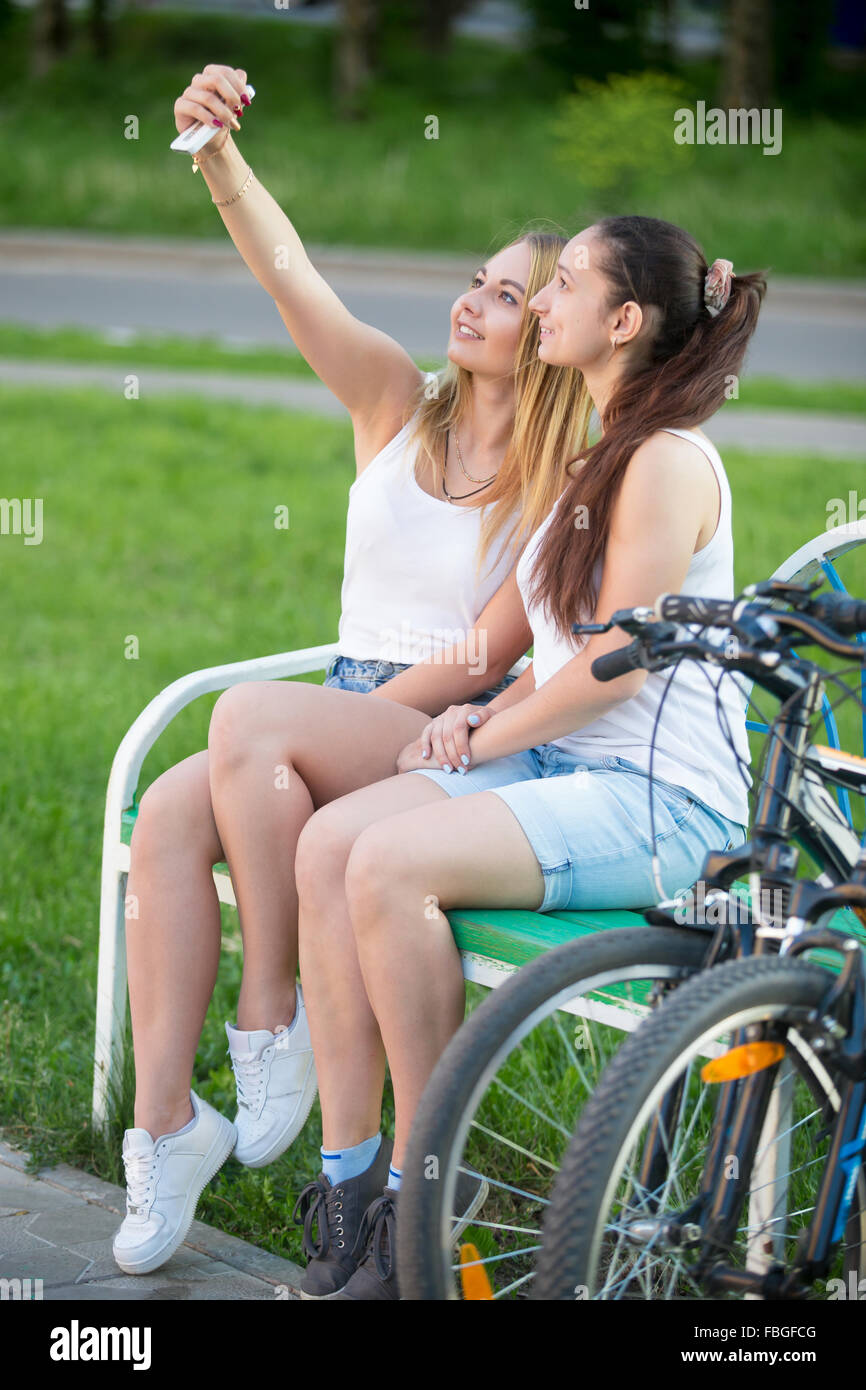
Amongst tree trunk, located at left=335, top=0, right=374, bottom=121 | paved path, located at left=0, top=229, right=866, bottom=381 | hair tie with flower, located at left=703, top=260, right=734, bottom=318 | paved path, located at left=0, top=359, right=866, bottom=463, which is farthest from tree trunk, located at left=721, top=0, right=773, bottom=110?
hair tie with flower, located at left=703, top=260, right=734, bottom=318

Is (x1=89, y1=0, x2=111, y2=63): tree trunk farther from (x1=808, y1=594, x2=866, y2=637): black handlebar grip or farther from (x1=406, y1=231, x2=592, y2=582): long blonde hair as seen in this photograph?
(x1=808, y1=594, x2=866, y2=637): black handlebar grip

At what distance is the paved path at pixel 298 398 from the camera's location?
9023 mm

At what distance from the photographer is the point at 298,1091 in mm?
2646

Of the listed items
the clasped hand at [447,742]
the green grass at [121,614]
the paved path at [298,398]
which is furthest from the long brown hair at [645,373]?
the paved path at [298,398]

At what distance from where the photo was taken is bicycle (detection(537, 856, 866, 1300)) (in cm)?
172

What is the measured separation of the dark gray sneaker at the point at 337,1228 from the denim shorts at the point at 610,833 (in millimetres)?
484

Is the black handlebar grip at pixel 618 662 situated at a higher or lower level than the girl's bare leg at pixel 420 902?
higher

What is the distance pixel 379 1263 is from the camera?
2283 millimetres

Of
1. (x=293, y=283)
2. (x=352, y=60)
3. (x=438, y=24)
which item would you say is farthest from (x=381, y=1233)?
(x=438, y=24)

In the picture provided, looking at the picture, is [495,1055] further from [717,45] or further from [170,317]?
[717,45]

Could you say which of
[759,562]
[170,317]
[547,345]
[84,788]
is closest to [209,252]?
[170,317]

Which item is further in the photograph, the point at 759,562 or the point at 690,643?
the point at 759,562

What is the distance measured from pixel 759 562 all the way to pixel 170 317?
8756 mm

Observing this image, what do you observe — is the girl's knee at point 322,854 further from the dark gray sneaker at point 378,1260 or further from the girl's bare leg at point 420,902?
the dark gray sneaker at point 378,1260
